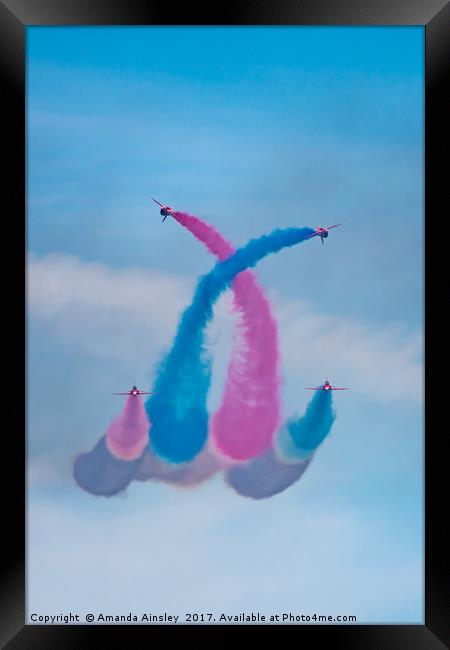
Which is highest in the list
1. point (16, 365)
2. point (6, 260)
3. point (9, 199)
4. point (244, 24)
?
point (244, 24)

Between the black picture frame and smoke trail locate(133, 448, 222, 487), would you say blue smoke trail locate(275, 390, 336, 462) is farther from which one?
the black picture frame

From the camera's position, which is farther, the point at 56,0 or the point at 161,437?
the point at 161,437

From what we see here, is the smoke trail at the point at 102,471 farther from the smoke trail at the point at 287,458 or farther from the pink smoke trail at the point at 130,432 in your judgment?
the smoke trail at the point at 287,458

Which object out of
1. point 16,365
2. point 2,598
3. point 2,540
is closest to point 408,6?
point 16,365

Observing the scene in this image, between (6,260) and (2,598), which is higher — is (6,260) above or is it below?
above

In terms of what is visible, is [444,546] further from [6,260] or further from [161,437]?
[6,260]

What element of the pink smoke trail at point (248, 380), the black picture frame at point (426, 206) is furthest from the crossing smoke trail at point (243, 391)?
the black picture frame at point (426, 206)

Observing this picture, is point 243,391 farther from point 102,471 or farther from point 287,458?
point 102,471
